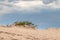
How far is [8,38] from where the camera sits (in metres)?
6.03

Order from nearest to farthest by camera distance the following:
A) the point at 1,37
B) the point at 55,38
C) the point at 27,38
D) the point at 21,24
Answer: the point at 1,37, the point at 27,38, the point at 55,38, the point at 21,24

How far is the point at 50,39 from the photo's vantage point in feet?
22.5

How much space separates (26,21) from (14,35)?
5039mm

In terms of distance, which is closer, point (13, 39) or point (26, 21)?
point (13, 39)

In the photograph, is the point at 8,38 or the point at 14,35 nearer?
the point at 8,38

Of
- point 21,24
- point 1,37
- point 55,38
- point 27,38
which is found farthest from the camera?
point 21,24

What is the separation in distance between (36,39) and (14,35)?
0.83 meters

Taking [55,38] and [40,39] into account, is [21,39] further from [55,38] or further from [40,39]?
[55,38]

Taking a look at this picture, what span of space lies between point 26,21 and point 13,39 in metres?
5.53

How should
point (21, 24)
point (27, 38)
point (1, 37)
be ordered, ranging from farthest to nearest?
point (21, 24)
point (27, 38)
point (1, 37)

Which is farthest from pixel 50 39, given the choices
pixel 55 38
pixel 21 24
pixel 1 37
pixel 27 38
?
pixel 21 24

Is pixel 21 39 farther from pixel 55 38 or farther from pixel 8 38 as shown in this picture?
pixel 55 38

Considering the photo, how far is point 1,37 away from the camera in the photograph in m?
6.00

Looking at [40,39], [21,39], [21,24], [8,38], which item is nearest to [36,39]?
[40,39]
